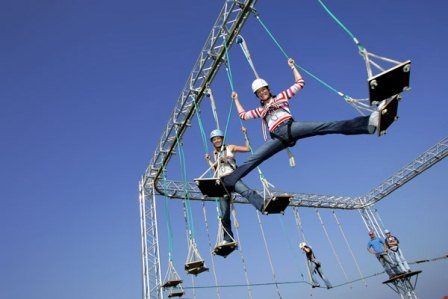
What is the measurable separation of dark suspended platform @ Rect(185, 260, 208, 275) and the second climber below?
264cm

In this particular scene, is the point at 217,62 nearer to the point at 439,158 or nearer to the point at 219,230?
the point at 219,230

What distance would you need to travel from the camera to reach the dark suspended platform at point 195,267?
6345 millimetres

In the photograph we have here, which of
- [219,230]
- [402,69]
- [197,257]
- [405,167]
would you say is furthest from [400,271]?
[402,69]

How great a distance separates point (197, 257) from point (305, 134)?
3.84 metres

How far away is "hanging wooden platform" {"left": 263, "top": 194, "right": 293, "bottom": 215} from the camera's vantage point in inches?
163

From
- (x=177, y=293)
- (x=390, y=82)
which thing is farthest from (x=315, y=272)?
(x=390, y=82)

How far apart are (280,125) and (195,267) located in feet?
12.5

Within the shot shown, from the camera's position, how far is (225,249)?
5168mm

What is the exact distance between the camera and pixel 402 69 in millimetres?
2695

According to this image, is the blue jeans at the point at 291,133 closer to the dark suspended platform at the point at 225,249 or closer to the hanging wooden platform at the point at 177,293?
the dark suspended platform at the point at 225,249

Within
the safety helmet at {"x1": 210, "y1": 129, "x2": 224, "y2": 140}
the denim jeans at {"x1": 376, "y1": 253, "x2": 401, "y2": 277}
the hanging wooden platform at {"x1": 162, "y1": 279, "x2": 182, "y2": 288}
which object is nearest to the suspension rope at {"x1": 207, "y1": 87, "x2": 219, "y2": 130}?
the safety helmet at {"x1": 210, "y1": 129, "x2": 224, "y2": 140}

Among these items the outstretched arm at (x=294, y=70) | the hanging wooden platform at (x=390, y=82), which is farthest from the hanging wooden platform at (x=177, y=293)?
the hanging wooden platform at (x=390, y=82)

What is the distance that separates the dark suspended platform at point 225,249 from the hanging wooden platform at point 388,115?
2.87 m

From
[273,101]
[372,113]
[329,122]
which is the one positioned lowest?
[372,113]
